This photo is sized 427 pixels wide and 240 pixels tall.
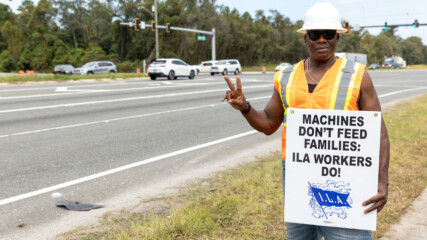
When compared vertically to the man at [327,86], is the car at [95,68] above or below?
below

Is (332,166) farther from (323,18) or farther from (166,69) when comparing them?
(166,69)

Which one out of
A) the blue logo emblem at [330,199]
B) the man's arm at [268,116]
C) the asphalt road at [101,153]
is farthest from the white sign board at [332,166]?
the asphalt road at [101,153]

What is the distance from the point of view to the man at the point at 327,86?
2.17m

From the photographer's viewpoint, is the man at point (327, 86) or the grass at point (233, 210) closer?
the man at point (327, 86)

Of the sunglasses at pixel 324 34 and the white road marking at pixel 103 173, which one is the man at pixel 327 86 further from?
the white road marking at pixel 103 173

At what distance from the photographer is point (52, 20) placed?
66312 millimetres

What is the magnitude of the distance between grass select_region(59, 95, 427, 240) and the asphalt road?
46cm

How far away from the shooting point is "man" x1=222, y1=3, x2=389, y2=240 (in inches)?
85.4

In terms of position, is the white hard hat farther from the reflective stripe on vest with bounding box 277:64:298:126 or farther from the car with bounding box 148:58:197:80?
the car with bounding box 148:58:197:80

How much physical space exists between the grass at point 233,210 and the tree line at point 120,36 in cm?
5166

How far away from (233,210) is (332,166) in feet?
7.07

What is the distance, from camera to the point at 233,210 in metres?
4.15

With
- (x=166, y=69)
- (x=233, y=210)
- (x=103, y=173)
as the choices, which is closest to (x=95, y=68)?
(x=166, y=69)

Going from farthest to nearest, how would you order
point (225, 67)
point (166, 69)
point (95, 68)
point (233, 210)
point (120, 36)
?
point (120, 36) < point (225, 67) < point (95, 68) < point (166, 69) < point (233, 210)
